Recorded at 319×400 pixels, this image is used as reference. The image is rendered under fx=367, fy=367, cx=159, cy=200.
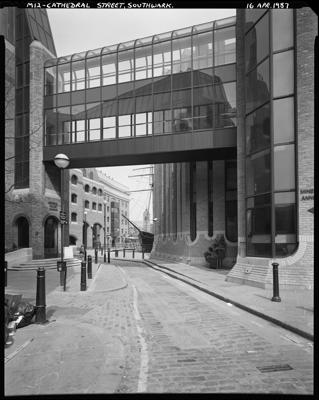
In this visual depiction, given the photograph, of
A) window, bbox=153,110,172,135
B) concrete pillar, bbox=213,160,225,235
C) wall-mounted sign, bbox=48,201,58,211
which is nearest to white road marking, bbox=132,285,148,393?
window, bbox=153,110,172,135

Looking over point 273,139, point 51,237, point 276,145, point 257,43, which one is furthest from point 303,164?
point 51,237

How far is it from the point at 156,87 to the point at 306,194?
15.1m

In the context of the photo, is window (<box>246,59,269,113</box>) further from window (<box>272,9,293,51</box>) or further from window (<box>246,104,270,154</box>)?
window (<box>272,9,293,51</box>)

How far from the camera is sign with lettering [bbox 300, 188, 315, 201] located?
41.5ft

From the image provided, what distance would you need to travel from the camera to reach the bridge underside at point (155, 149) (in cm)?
2217

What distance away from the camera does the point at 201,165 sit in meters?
27.2

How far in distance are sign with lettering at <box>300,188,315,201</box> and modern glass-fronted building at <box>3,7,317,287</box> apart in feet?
0.16

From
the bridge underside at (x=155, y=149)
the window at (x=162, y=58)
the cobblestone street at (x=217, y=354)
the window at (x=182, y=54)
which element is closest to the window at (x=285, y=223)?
the cobblestone street at (x=217, y=354)

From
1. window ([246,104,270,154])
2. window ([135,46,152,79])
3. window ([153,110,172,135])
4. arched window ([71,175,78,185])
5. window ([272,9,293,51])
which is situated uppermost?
window ([135,46,152,79])

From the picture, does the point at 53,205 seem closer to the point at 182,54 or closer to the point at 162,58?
the point at 162,58

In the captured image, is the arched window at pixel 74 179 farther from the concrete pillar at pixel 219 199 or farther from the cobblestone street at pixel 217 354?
the cobblestone street at pixel 217 354
